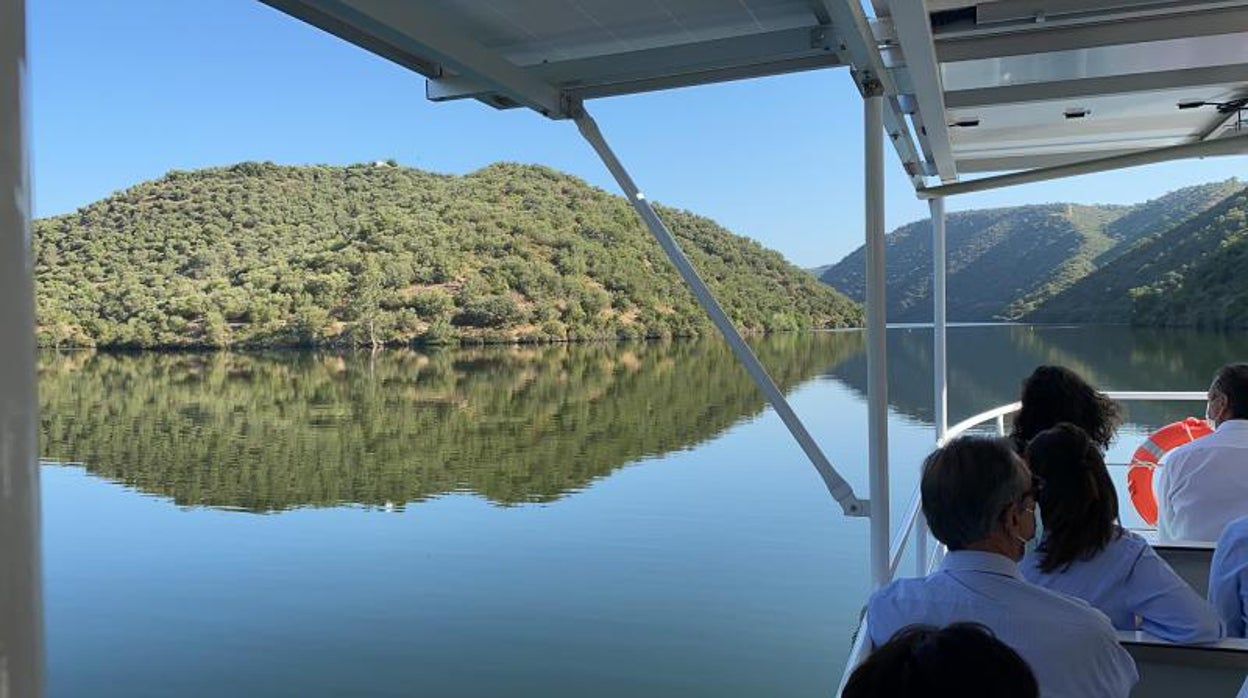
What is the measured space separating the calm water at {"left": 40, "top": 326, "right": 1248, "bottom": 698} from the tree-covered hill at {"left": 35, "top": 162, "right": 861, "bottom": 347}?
7.79 m

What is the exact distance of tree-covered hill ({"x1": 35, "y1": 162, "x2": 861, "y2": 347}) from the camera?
126 ft

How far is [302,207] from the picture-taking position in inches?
1855

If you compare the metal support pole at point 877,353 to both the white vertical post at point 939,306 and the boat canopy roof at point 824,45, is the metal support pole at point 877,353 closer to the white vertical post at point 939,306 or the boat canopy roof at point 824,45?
the boat canopy roof at point 824,45

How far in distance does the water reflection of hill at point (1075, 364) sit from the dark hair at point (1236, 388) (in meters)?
14.7

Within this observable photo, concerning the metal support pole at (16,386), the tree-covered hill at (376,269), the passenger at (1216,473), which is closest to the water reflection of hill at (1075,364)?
the tree-covered hill at (376,269)

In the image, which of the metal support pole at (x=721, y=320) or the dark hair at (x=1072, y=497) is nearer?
the dark hair at (x=1072, y=497)

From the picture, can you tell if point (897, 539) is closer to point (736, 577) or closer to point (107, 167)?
point (736, 577)

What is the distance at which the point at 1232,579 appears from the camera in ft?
4.47

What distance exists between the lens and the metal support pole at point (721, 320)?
7.55ft

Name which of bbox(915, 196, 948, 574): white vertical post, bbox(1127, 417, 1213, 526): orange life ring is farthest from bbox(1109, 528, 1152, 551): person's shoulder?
bbox(915, 196, 948, 574): white vertical post

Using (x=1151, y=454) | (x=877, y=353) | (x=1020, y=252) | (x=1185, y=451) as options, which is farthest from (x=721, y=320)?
(x=1020, y=252)

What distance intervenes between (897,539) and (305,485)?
51.1ft

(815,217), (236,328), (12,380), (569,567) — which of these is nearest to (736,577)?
(569,567)

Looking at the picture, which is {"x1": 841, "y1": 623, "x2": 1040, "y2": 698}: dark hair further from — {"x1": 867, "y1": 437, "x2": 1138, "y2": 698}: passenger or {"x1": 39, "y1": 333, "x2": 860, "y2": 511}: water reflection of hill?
{"x1": 39, "y1": 333, "x2": 860, "y2": 511}: water reflection of hill
